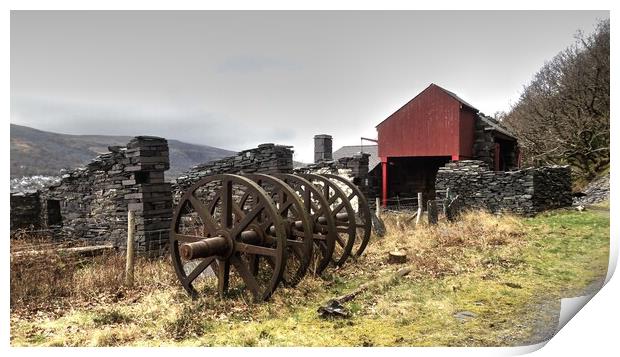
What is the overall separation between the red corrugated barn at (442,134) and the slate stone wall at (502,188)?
200 cm

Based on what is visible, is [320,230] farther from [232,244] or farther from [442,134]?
[442,134]

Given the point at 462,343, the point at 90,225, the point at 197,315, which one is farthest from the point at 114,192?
the point at 462,343

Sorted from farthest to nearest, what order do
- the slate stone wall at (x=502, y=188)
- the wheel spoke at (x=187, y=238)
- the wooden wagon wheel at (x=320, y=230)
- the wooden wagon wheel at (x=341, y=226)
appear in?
the slate stone wall at (x=502, y=188) < the wooden wagon wheel at (x=341, y=226) < the wooden wagon wheel at (x=320, y=230) < the wheel spoke at (x=187, y=238)

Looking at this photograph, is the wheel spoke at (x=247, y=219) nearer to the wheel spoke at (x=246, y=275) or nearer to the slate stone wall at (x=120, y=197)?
the wheel spoke at (x=246, y=275)

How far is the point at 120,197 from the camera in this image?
372 inches

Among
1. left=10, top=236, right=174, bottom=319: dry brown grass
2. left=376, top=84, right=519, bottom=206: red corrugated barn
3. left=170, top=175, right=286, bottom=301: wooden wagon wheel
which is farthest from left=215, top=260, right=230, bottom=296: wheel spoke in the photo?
left=376, top=84, right=519, bottom=206: red corrugated barn

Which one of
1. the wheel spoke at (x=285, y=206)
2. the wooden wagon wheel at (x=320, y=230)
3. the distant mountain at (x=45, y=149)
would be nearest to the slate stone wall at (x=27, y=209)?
the distant mountain at (x=45, y=149)

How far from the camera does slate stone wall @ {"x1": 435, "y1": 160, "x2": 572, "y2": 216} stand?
1277 centimetres

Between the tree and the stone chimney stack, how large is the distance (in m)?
12.9

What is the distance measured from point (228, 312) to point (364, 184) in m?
11.5

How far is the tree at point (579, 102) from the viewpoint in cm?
518

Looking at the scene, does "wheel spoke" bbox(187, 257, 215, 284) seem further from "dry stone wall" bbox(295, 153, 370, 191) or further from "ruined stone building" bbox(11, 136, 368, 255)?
"dry stone wall" bbox(295, 153, 370, 191)

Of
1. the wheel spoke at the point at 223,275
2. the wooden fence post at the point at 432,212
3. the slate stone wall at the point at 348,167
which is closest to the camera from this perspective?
the wheel spoke at the point at 223,275

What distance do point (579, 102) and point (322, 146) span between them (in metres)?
14.3
